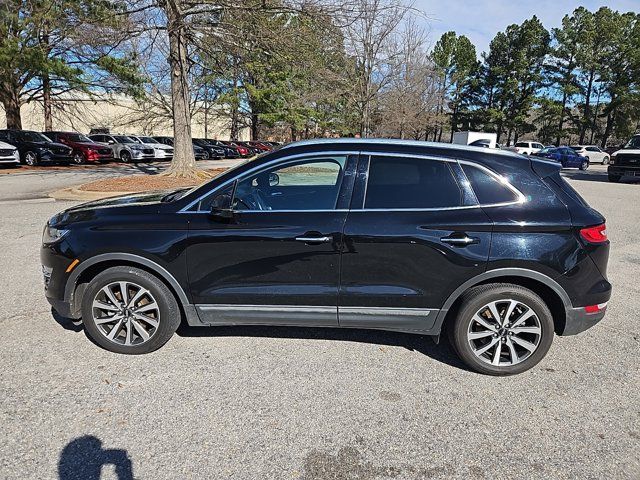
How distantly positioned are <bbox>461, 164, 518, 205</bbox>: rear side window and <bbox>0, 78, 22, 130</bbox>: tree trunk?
27297mm

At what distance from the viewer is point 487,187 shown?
3.07 metres

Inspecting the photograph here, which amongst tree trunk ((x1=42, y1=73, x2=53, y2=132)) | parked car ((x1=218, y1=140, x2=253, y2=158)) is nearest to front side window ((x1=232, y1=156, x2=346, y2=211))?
tree trunk ((x1=42, y1=73, x2=53, y2=132))

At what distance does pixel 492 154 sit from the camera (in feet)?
10.3

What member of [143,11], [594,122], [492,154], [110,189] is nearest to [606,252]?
[492,154]

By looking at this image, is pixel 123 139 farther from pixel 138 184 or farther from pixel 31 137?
pixel 138 184

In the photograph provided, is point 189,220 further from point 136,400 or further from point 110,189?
point 110,189

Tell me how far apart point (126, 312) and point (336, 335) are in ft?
5.76

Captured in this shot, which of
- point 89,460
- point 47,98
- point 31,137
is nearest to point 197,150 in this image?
point 47,98

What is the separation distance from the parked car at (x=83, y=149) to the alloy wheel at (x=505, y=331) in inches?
917

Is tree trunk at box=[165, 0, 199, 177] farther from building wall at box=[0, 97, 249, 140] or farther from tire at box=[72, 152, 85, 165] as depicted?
building wall at box=[0, 97, 249, 140]

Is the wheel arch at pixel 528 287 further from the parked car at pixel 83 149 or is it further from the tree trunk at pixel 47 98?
the tree trunk at pixel 47 98

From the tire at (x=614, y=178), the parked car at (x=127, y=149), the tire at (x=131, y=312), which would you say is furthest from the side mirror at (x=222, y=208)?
the parked car at (x=127, y=149)

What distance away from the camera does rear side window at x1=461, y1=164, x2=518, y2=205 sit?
304cm

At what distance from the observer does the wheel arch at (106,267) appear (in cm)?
318
